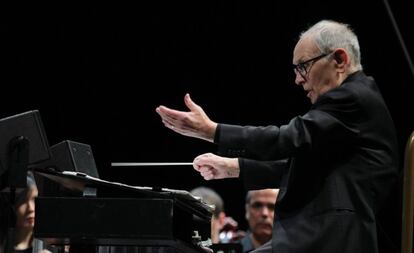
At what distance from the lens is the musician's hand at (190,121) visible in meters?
2.85

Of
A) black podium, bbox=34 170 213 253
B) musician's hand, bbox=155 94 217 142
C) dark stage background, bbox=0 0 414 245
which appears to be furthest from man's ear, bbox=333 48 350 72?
dark stage background, bbox=0 0 414 245

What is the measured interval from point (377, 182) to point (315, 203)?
10.1 inches

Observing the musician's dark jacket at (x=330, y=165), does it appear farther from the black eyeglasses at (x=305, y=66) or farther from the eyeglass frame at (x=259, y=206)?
the eyeglass frame at (x=259, y=206)

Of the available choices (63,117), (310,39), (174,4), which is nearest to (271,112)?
(174,4)

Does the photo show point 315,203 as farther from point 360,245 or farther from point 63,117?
point 63,117

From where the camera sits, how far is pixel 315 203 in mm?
2914

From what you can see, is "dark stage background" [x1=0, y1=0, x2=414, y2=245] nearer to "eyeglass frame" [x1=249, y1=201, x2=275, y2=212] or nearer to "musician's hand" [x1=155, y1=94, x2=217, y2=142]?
"eyeglass frame" [x1=249, y1=201, x2=275, y2=212]

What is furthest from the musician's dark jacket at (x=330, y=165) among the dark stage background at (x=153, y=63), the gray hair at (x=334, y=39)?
the dark stage background at (x=153, y=63)

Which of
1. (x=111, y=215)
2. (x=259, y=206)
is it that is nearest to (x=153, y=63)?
(x=259, y=206)

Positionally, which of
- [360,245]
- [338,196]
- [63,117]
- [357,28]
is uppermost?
[357,28]

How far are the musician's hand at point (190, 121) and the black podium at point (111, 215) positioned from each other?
0.82 feet

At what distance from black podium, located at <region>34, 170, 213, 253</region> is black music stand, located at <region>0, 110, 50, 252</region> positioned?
0.79 feet

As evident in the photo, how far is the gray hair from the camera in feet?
10.2

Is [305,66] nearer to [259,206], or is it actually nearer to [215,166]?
[215,166]
